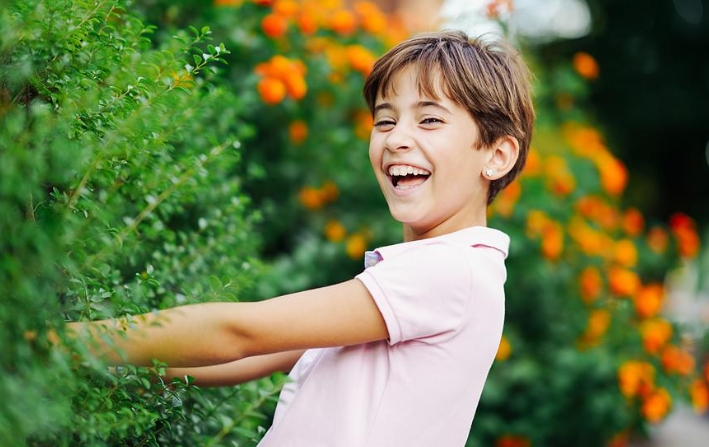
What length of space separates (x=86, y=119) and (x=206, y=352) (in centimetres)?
41

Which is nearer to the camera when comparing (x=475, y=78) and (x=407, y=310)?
(x=407, y=310)

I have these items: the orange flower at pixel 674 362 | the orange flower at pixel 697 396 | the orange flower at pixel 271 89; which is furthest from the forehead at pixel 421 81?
the orange flower at pixel 697 396

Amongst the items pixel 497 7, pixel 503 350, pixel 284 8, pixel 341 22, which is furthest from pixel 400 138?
pixel 503 350

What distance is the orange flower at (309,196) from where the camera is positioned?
12.0 feet

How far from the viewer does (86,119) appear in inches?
47.9

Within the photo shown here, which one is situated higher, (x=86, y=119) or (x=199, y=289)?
(x=86, y=119)

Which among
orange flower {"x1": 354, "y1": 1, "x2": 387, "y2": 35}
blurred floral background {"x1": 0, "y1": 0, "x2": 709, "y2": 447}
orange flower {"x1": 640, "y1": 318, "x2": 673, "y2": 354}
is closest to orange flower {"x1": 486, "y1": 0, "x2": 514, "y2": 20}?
blurred floral background {"x1": 0, "y1": 0, "x2": 709, "y2": 447}

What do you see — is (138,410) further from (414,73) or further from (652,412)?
(652,412)

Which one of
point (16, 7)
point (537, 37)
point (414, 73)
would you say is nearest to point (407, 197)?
point (414, 73)

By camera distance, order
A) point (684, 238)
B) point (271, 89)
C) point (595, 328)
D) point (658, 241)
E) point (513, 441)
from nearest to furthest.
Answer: point (271, 89)
point (513, 441)
point (595, 328)
point (684, 238)
point (658, 241)

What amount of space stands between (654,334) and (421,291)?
3.41 metres

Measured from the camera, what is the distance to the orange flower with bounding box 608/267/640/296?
4.30 m

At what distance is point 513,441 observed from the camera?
398 cm

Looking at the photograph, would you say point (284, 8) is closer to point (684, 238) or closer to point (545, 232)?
point (545, 232)
